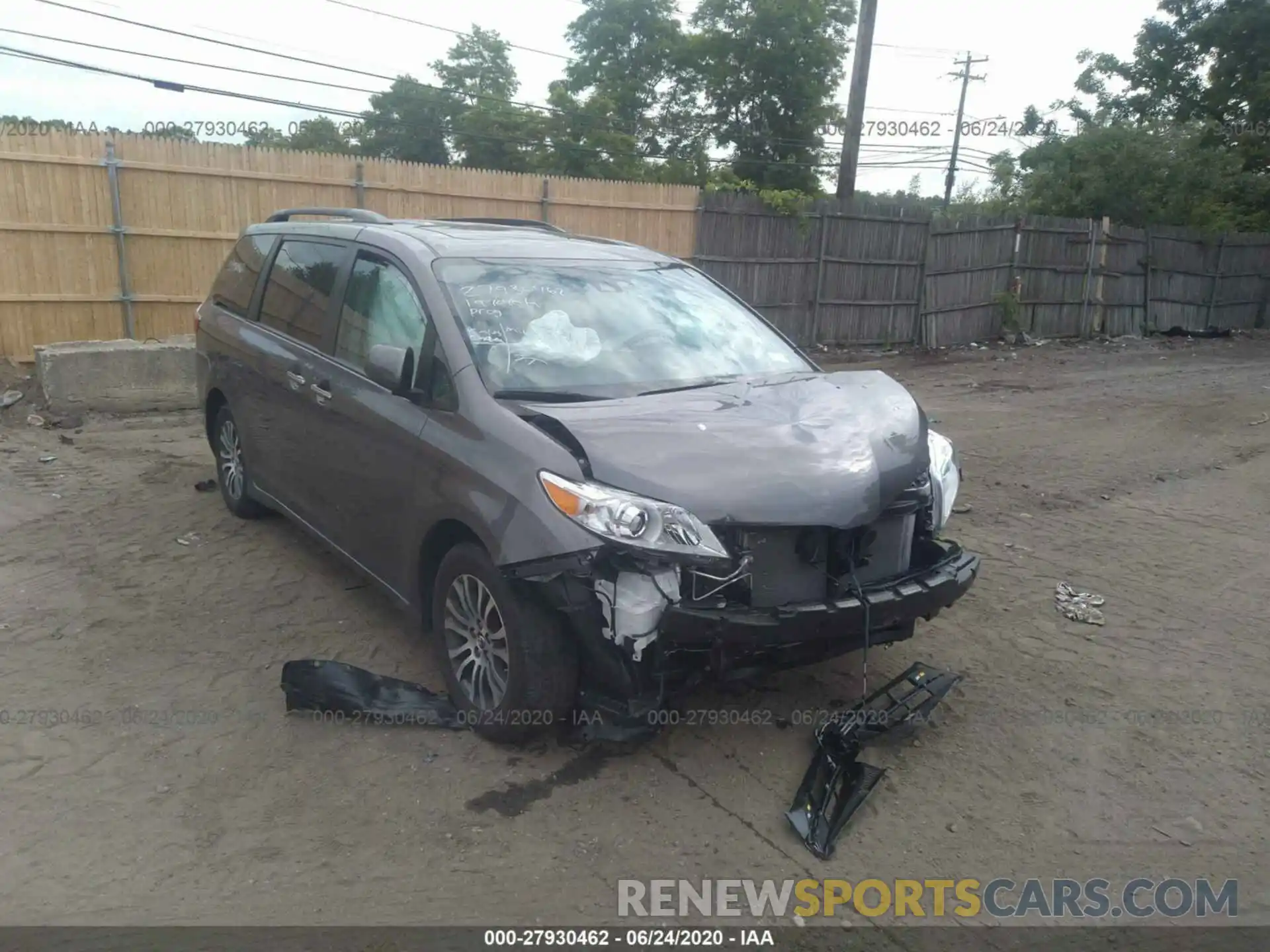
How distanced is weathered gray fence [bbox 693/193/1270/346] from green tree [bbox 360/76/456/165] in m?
19.1

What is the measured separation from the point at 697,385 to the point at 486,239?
1.30 metres

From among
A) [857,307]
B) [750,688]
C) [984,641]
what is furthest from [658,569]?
[857,307]

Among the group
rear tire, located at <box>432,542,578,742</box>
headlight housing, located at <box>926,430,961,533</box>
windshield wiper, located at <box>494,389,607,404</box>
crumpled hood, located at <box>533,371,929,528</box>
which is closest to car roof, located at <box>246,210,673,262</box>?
windshield wiper, located at <box>494,389,607,404</box>

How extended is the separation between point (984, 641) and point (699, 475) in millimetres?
2180

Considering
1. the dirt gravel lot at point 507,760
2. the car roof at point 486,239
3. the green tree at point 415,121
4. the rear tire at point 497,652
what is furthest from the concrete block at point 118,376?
the green tree at point 415,121

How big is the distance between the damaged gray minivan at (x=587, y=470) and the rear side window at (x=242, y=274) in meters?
0.67

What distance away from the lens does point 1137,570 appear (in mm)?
5789

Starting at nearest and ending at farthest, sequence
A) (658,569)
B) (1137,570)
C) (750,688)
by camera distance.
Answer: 1. (658,569)
2. (750,688)
3. (1137,570)

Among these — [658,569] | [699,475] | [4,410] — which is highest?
[699,475]

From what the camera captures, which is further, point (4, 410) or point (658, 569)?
point (4, 410)

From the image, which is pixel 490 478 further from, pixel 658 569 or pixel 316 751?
pixel 316 751

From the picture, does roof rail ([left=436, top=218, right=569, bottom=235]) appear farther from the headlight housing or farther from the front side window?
the headlight housing

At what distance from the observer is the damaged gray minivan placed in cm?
325

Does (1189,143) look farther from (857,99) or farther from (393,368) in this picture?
(393,368)
